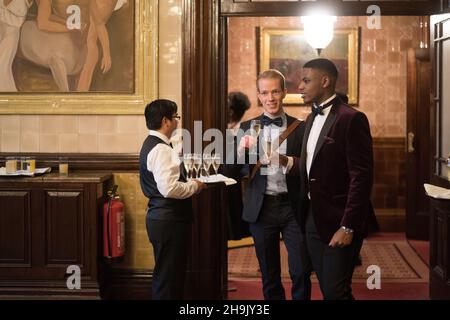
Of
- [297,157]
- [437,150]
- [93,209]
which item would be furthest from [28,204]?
[437,150]

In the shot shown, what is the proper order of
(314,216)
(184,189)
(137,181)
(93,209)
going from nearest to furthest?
(314,216) < (184,189) < (93,209) < (137,181)

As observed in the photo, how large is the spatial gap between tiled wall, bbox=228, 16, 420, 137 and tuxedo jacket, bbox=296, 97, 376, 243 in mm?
5114

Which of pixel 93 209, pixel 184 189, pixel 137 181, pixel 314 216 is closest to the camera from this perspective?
pixel 314 216

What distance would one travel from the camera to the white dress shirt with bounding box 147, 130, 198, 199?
377cm

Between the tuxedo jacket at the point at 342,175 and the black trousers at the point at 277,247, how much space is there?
468mm

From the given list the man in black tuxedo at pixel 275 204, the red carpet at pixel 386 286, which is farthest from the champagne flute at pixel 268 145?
the red carpet at pixel 386 286

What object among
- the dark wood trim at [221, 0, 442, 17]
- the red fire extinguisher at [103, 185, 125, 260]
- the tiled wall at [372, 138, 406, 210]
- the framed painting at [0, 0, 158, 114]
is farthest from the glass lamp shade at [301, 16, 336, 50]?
the red fire extinguisher at [103, 185, 125, 260]

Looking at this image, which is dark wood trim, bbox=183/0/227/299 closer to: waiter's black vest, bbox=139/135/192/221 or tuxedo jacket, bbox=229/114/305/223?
tuxedo jacket, bbox=229/114/305/223

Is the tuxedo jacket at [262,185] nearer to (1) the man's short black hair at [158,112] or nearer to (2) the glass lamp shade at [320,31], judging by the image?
(1) the man's short black hair at [158,112]

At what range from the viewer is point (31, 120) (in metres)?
5.05

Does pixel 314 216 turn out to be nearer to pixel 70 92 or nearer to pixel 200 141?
Answer: pixel 200 141

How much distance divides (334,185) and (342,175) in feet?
0.23
